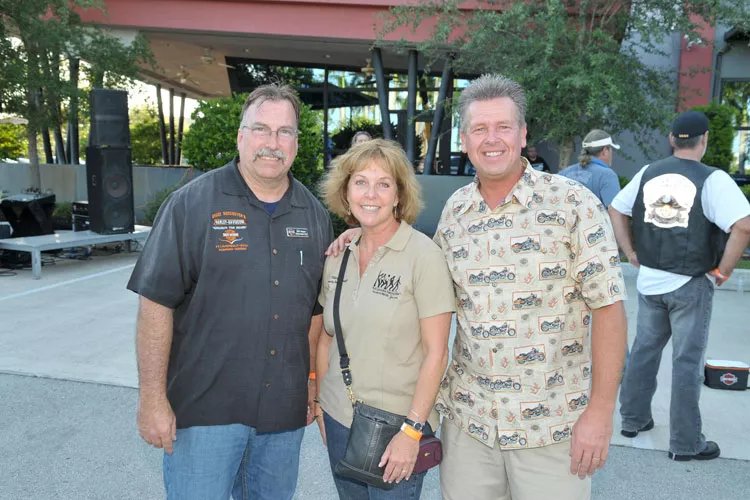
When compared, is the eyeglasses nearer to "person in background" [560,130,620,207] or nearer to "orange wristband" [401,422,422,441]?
"orange wristband" [401,422,422,441]

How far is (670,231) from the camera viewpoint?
3650 millimetres

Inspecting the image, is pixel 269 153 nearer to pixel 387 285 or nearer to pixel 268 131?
pixel 268 131

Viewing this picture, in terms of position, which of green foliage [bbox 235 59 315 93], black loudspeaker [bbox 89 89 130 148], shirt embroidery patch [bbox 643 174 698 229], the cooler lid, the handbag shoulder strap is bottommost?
the cooler lid

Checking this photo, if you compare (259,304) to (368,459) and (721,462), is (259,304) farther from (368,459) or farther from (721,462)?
(721,462)

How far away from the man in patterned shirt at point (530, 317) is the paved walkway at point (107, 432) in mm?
1551

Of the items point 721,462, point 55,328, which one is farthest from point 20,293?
point 721,462

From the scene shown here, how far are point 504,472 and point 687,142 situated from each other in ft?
8.28

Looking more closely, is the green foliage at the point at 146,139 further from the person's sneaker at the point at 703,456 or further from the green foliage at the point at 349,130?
the person's sneaker at the point at 703,456

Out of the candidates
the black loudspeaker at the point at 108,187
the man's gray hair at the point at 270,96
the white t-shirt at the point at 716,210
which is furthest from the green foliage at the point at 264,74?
the man's gray hair at the point at 270,96

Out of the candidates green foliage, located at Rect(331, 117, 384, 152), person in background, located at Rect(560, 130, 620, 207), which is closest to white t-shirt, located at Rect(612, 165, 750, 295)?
person in background, located at Rect(560, 130, 620, 207)

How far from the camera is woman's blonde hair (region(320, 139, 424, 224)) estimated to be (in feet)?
7.26

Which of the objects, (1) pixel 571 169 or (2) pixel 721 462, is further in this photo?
(1) pixel 571 169

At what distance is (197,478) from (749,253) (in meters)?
11.4

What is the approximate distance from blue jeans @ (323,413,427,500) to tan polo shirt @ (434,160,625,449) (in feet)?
0.99
